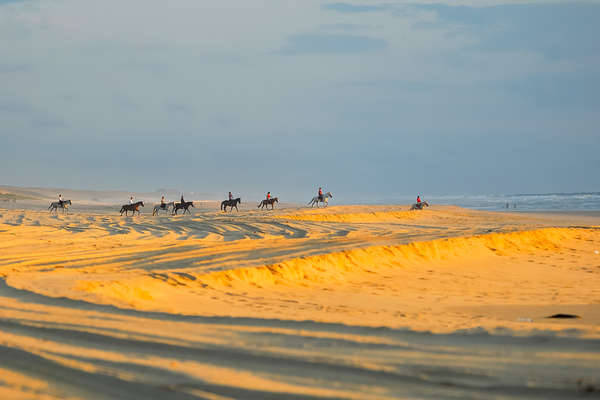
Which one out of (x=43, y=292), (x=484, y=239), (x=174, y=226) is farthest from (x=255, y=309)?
(x=174, y=226)

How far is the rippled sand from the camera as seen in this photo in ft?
10.6

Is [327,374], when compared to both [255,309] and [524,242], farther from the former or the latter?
[524,242]

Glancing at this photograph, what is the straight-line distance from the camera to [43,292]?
19.9 feet

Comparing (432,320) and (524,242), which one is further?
(524,242)

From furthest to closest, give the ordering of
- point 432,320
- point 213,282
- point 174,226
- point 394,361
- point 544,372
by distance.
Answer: point 174,226, point 213,282, point 432,320, point 394,361, point 544,372

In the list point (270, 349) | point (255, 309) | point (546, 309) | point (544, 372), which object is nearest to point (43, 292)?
point (255, 309)

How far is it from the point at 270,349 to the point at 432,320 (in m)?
2.05

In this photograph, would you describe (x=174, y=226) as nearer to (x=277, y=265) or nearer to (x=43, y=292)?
(x=277, y=265)

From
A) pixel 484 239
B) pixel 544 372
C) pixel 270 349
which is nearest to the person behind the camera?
pixel 544 372

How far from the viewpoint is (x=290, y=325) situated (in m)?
4.66

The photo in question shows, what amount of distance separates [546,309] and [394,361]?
392cm

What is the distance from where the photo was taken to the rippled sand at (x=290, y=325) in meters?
3.22

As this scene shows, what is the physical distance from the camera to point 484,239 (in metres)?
14.2

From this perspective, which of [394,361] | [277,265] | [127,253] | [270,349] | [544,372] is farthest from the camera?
[127,253]
